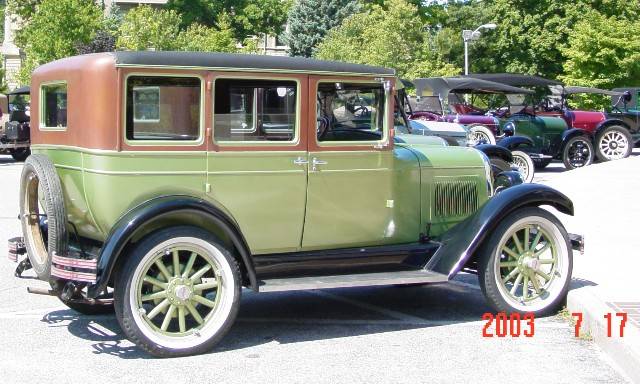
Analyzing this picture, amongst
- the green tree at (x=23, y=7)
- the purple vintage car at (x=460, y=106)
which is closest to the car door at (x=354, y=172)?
the purple vintage car at (x=460, y=106)

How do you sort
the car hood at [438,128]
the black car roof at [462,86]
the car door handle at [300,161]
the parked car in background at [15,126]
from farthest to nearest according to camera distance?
1. the parked car in background at [15,126]
2. the black car roof at [462,86]
3. the car hood at [438,128]
4. the car door handle at [300,161]

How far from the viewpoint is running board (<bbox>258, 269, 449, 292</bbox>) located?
19.3ft

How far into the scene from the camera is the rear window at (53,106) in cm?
616

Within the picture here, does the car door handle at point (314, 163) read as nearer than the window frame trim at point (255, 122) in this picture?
No

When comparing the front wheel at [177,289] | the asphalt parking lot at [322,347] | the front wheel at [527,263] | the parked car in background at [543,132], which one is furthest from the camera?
the parked car in background at [543,132]

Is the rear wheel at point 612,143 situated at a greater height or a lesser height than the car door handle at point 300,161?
lesser

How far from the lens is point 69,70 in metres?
5.95

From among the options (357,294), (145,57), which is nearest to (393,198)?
(357,294)

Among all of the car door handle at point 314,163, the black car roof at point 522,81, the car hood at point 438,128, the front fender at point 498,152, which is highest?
the black car roof at point 522,81

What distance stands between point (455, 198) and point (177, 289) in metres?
2.55

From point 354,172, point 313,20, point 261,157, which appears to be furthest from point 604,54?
point 261,157

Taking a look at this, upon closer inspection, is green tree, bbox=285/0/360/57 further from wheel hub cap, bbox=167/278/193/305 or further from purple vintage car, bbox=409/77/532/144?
wheel hub cap, bbox=167/278/193/305

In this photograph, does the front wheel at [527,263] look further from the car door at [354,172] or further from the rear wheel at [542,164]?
the rear wheel at [542,164]

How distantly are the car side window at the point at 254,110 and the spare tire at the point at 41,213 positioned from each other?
112 centimetres
